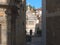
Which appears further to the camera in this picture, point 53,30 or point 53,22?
point 53,30

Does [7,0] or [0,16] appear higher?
[7,0]

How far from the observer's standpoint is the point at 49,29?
18.1 m

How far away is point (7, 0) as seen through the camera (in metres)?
12.5

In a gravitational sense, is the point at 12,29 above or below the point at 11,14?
below

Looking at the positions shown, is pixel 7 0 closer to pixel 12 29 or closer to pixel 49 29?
pixel 12 29

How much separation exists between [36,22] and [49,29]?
4032cm

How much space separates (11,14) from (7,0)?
80 cm

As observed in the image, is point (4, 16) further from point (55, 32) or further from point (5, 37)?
point (55, 32)

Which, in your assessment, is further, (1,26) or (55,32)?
(55,32)

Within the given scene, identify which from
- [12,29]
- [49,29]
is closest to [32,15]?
[49,29]

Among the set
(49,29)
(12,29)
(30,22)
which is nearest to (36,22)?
(30,22)

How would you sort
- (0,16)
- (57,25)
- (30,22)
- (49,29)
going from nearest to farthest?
(0,16) < (57,25) < (49,29) < (30,22)

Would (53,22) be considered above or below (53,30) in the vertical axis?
above

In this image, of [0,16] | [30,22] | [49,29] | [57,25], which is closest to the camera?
[0,16]
